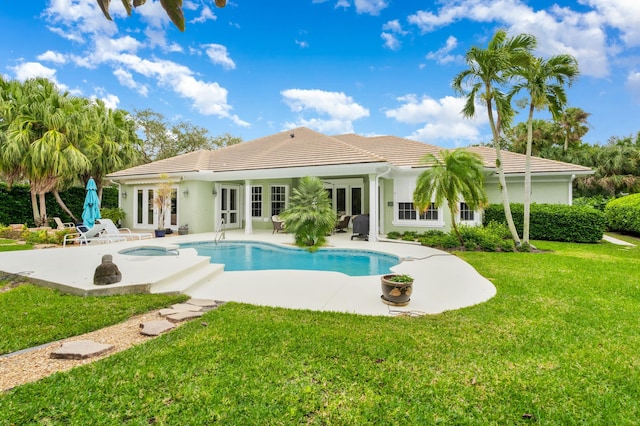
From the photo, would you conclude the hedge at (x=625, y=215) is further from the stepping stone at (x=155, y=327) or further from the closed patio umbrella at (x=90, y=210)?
the closed patio umbrella at (x=90, y=210)

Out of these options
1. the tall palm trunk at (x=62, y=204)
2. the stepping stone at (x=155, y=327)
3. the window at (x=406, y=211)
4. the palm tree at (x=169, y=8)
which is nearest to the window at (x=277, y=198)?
the window at (x=406, y=211)

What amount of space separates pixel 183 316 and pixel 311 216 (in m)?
8.67

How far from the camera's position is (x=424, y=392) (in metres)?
3.02

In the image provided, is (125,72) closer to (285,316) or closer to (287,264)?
(287,264)

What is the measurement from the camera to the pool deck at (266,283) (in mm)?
5852

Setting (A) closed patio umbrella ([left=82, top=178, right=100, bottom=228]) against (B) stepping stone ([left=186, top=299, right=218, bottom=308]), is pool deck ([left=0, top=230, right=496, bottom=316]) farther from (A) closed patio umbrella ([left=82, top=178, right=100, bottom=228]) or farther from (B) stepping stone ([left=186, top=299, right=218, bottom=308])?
(A) closed patio umbrella ([left=82, top=178, right=100, bottom=228])

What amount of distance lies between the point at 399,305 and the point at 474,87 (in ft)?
32.9

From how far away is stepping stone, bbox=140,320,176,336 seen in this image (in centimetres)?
441

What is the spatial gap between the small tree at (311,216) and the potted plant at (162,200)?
7.76 metres

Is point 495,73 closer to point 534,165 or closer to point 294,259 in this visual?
point 534,165

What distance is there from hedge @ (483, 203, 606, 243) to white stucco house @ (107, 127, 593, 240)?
1609 millimetres

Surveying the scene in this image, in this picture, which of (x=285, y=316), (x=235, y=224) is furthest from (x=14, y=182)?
(x=285, y=316)

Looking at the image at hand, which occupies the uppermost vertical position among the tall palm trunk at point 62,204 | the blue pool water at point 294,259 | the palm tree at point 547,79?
the palm tree at point 547,79

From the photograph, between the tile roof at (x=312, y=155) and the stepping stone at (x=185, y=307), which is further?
the tile roof at (x=312, y=155)
